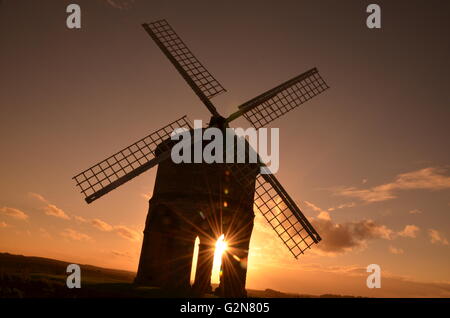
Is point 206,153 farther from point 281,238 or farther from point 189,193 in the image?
point 281,238

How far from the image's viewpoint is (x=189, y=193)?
539 inches

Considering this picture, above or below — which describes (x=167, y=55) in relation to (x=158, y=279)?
above

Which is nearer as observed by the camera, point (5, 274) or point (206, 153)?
point (5, 274)

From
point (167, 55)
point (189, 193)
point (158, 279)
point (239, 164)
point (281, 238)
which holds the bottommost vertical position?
point (158, 279)

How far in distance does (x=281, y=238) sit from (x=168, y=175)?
5.66 meters

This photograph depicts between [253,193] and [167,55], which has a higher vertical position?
[167,55]

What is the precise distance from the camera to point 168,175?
562 inches
